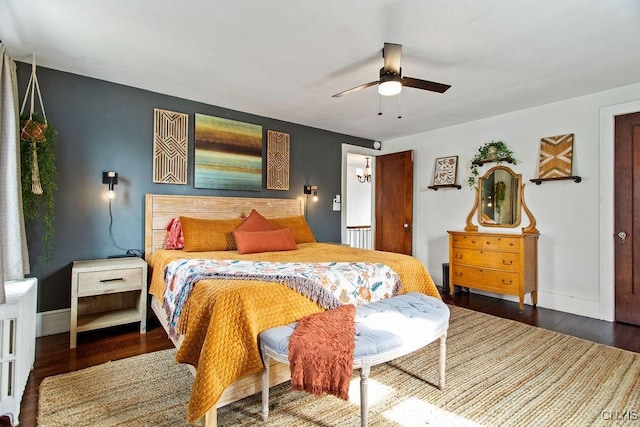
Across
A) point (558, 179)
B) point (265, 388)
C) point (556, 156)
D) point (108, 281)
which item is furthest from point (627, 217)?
point (108, 281)

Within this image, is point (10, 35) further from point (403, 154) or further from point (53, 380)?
point (403, 154)

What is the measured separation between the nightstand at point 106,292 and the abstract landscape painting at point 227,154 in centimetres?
129

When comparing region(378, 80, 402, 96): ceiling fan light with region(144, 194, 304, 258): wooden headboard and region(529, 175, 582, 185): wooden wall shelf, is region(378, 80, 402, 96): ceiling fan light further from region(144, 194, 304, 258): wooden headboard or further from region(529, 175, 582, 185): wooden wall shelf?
region(529, 175, 582, 185): wooden wall shelf

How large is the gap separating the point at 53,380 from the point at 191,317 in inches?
45.4

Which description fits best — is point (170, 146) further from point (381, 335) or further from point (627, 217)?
point (627, 217)

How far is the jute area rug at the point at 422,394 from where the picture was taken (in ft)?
5.59

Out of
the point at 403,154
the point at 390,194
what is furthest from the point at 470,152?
the point at 390,194

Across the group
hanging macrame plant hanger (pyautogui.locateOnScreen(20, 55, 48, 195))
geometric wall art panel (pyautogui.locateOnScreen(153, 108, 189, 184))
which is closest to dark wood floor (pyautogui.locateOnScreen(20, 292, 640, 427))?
hanging macrame plant hanger (pyautogui.locateOnScreen(20, 55, 48, 195))

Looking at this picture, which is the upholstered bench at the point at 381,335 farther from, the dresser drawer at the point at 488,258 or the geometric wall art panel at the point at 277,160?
the geometric wall art panel at the point at 277,160

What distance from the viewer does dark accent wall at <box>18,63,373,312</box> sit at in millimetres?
2916

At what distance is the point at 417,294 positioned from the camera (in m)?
2.36

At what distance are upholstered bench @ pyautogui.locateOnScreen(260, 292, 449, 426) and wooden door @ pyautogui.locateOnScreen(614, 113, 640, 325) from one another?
2.63 metres

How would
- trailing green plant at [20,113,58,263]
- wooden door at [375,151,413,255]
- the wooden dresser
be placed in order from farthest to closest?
wooden door at [375,151,413,255] < the wooden dresser < trailing green plant at [20,113,58,263]

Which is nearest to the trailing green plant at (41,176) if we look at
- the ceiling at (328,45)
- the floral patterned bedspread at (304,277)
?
the ceiling at (328,45)
